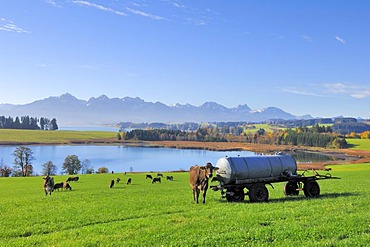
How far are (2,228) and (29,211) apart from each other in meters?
4.77

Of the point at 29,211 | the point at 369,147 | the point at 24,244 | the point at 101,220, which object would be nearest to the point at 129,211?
the point at 101,220

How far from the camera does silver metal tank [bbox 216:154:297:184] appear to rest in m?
20.3

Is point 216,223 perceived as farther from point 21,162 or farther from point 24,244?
point 21,162

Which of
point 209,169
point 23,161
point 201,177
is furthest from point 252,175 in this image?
point 23,161


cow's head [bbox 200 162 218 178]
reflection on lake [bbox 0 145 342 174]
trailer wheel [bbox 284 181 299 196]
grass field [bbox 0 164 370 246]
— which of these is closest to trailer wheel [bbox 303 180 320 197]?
trailer wheel [bbox 284 181 299 196]

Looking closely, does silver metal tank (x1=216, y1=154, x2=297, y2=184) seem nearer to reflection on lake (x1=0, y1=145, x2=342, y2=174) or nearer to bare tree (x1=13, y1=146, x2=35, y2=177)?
reflection on lake (x1=0, y1=145, x2=342, y2=174)

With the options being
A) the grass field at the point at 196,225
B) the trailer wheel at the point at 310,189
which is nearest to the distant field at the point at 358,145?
the trailer wheel at the point at 310,189

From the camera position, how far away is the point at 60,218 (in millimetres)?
16469

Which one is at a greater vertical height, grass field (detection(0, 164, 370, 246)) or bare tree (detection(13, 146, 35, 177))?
grass field (detection(0, 164, 370, 246))

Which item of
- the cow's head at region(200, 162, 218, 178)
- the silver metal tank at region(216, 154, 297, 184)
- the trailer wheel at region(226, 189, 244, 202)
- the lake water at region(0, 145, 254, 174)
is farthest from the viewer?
the lake water at region(0, 145, 254, 174)

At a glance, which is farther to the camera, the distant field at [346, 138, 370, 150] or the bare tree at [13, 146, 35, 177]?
the distant field at [346, 138, 370, 150]

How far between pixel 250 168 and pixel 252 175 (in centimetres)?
44

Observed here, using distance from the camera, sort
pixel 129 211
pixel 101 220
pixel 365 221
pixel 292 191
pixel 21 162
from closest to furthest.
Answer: pixel 365 221
pixel 101 220
pixel 129 211
pixel 292 191
pixel 21 162

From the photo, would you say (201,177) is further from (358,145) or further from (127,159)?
(358,145)
